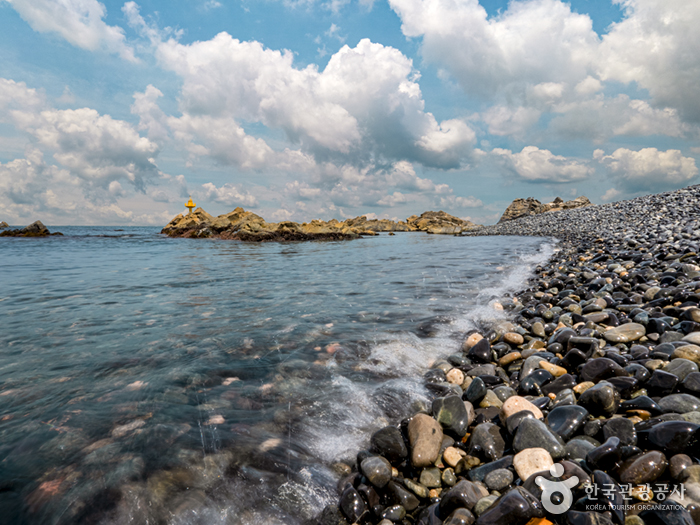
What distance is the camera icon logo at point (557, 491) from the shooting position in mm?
1963

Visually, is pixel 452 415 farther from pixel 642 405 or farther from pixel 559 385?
pixel 642 405

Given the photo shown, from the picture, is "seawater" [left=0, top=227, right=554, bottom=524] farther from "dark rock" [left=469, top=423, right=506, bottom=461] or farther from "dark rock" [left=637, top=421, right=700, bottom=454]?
"dark rock" [left=637, top=421, right=700, bottom=454]

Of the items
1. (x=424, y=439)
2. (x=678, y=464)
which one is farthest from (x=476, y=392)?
(x=678, y=464)

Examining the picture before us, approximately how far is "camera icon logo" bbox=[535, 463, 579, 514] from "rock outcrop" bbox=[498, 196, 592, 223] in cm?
7423

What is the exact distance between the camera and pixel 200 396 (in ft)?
11.9

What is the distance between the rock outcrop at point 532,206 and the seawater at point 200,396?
69833 millimetres

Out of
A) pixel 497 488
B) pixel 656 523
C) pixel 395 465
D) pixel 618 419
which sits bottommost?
pixel 395 465

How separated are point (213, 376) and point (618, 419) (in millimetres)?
4273

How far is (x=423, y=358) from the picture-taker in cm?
466

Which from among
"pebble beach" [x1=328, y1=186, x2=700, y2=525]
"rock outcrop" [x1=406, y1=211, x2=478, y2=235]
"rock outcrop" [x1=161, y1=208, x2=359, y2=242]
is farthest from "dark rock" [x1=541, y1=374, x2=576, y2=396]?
"rock outcrop" [x1=406, y1=211, x2=478, y2=235]

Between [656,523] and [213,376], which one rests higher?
[656,523]

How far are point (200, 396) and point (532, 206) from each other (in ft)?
272

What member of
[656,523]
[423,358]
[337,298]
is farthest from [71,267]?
[656,523]

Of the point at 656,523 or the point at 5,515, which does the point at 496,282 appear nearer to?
the point at 656,523
